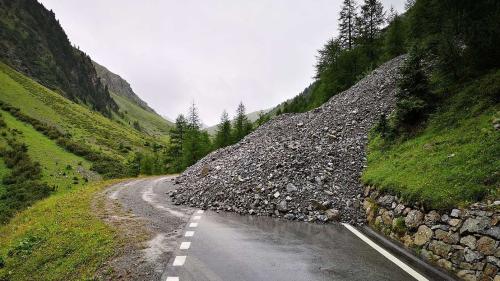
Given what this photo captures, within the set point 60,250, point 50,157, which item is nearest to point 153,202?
point 60,250

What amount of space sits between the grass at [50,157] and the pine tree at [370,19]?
49800 millimetres

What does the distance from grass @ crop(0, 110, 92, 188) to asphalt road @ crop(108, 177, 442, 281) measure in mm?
34325

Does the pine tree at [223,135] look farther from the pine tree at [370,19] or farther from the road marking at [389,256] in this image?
the road marking at [389,256]

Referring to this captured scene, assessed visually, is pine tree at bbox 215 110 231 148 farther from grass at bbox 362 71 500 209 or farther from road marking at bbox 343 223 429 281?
road marking at bbox 343 223 429 281

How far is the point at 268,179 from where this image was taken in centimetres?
1587

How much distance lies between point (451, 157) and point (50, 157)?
5175 centimetres

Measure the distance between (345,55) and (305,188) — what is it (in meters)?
34.3

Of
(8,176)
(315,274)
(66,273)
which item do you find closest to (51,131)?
(8,176)

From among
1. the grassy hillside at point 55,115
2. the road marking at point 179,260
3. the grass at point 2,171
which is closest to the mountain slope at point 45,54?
the grassy hillside at point 55,115

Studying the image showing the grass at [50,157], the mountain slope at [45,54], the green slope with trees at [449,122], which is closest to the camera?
the green slope with trees at [449,122]

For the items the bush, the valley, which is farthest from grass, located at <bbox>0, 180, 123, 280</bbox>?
the bush

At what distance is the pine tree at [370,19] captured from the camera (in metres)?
55.3

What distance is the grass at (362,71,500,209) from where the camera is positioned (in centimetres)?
858

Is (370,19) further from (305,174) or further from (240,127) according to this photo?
(305,174)
